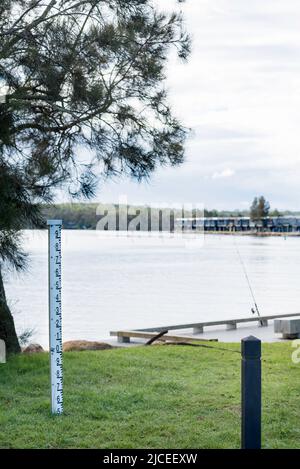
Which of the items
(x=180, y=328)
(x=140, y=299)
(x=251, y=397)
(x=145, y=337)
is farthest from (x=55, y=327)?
(x=140, y=299)

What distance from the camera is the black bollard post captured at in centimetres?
495

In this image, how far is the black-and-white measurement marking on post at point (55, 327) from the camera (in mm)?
6492

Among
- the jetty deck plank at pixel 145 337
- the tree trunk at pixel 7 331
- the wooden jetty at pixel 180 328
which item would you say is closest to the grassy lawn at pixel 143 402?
the tree trunk at pixel 7 331

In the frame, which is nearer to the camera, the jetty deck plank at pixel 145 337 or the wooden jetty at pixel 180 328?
the jetty deck plank at pixel 145 337

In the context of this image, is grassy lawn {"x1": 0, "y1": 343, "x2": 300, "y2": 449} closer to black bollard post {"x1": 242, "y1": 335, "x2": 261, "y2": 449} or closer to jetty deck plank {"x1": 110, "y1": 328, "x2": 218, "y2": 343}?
black bollard post {"x1": 242, "y1": 335, "x2": 261, "y2": 449}

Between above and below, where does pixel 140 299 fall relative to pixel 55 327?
below

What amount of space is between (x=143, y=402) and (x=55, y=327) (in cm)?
110

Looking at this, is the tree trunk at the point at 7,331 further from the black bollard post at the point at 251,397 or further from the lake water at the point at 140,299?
the black bollard post at the point at 251,397

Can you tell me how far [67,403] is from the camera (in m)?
6.93

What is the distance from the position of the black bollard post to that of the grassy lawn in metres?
0.59

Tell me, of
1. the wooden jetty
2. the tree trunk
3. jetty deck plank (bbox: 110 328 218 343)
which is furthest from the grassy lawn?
the wooden jetty

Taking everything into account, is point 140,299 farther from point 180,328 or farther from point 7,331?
point 7,331

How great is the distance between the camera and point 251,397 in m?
5.05

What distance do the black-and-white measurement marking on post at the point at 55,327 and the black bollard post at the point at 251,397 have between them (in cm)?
192
